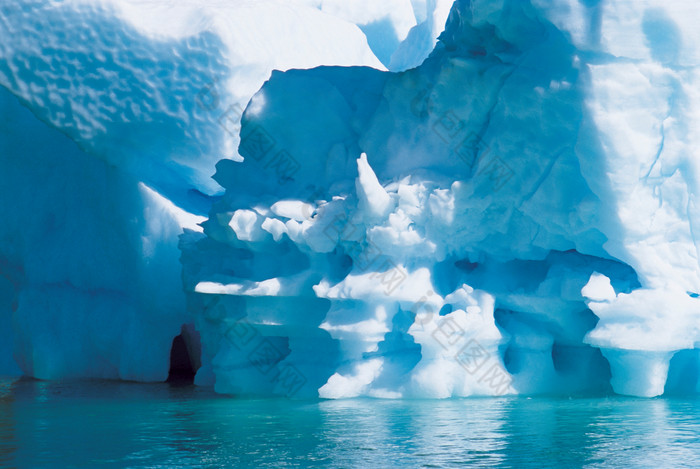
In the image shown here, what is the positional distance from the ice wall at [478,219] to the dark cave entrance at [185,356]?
2043 millimetres

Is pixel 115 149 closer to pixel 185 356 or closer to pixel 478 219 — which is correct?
pixel 185 356

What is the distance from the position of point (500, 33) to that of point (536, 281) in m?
1.79

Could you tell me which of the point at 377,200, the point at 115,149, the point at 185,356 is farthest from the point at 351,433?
the point at 185,356

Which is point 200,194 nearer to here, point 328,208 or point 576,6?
point 328,208

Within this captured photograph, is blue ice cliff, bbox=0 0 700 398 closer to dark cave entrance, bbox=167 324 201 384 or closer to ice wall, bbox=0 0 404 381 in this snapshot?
ice wall, bbox=0 0 404 381

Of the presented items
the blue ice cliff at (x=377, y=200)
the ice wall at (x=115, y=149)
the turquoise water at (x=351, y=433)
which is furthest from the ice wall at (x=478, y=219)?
the ice wall at (x=115, y=149)

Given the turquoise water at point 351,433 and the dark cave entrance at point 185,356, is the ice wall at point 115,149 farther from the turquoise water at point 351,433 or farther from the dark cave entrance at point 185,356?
the turquoise water at point 351,433

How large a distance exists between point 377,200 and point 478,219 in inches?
29.6

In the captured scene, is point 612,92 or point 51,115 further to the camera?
point 51,115

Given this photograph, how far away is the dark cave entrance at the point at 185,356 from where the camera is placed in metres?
9.16

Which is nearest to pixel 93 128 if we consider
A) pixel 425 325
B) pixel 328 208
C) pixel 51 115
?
pixel 51 115

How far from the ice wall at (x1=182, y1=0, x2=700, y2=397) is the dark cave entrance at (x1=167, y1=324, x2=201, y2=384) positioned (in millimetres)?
2043

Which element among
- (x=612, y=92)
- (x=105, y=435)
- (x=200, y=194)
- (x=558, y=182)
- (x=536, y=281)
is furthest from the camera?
(x=200, y=194)

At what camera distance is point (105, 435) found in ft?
15.2
